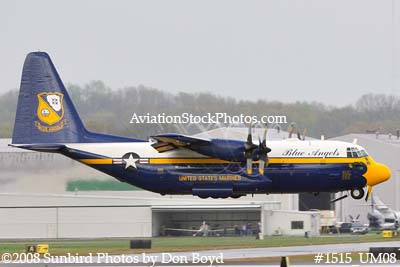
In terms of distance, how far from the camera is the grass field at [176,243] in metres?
49.2

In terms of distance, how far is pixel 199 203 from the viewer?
2506 inches

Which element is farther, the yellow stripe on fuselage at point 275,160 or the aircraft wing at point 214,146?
the yellow stripe on fuselage at point 275,160

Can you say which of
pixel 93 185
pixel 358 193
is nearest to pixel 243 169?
pixel 358 193

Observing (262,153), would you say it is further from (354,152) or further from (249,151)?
(354,152)

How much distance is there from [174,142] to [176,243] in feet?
43.8

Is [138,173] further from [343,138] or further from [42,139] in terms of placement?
[343,138]

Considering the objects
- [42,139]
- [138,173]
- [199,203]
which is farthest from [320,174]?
[199,203]

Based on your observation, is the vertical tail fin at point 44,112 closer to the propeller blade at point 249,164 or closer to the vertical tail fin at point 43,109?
the vertical tail fin at point 43,109

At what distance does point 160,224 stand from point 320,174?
2290 cm

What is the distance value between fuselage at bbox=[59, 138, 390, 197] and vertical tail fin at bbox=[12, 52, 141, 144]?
107 centimetres

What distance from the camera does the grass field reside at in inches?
1938

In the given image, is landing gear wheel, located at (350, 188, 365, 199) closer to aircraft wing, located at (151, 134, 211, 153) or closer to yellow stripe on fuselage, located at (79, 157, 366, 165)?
yellow stripe on fuselage, located at (79, 157, 366, 165)

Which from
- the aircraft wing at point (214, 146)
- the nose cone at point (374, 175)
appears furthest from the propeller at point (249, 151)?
the nose cone at point (374, 175)

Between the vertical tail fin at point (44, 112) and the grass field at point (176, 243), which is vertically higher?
the vertical tail fin at point (44, 112)
